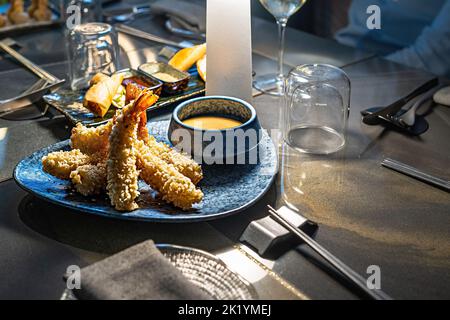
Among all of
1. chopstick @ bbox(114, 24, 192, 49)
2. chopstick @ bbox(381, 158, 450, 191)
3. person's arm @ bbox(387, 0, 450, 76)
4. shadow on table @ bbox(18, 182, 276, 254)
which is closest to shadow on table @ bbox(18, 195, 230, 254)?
shadow on table @ bbox(18, 182, 276, 254)

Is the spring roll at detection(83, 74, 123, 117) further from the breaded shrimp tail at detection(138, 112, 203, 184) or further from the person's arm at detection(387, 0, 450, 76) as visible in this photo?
the person's arm at detection(387, 0, 450, 76)

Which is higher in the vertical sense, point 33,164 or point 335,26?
point 33,164

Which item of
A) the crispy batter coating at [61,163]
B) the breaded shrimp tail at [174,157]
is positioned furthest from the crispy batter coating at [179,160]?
the crispy batter coating at [61,163]

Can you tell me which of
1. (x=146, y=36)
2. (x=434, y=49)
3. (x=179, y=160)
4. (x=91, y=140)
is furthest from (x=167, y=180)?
(x=434, y=49)

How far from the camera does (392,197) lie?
0.88 metres

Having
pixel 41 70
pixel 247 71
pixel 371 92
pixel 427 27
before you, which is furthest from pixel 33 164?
pixel 427 27

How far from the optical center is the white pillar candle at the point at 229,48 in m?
1.06

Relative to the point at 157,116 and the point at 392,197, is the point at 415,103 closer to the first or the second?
the point at 392,197

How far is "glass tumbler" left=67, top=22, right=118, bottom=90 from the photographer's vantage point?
130cm

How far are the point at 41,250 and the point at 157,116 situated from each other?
456mm

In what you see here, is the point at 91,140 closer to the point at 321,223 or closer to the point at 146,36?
the point at 321,223

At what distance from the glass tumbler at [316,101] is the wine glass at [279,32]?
0.12 meters

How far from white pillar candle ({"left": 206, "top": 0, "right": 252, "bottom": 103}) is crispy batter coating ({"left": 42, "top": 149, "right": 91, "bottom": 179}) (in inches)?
14.1

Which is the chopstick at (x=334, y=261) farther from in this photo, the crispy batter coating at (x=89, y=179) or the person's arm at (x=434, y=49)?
the person's arm at (x=434, y=49)
